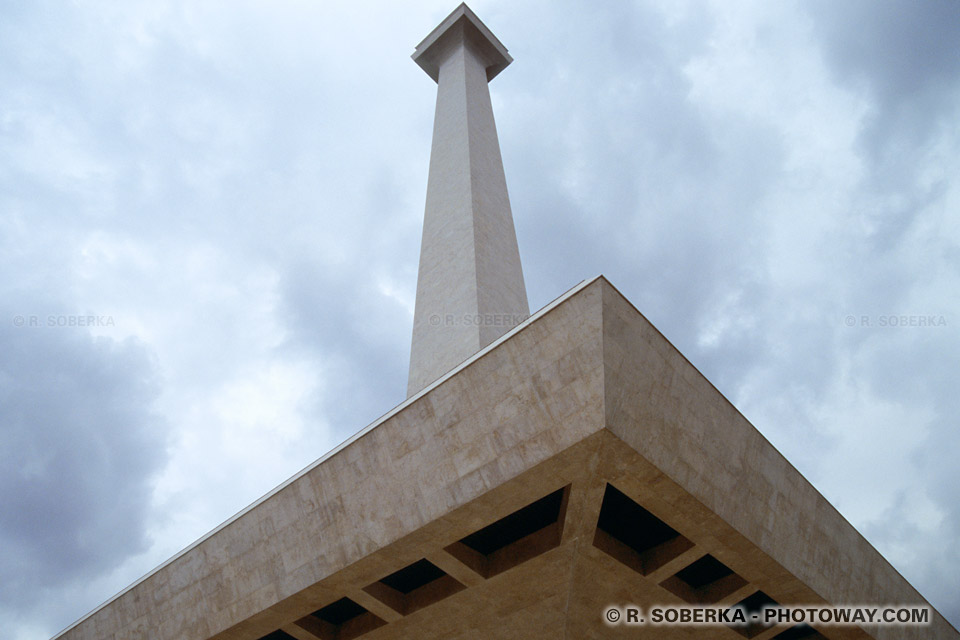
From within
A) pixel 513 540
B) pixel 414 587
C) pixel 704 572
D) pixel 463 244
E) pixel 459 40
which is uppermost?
pixel 459 40

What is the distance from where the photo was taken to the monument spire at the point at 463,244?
692 inches

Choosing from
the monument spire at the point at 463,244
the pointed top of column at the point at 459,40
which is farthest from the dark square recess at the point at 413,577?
the pointed top of column at the point at 459,40

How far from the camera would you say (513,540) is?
11109 mm

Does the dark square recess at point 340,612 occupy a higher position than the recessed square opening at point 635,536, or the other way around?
the recessed square opening at point 635,536

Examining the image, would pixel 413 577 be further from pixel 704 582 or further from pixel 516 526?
pixel 704 582

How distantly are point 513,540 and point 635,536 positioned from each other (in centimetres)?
177

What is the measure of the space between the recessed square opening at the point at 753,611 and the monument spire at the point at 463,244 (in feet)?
22.5

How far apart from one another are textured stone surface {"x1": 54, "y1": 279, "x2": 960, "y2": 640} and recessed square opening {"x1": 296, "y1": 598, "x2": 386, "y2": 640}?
0.21m

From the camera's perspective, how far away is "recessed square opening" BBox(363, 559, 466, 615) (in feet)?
38.0

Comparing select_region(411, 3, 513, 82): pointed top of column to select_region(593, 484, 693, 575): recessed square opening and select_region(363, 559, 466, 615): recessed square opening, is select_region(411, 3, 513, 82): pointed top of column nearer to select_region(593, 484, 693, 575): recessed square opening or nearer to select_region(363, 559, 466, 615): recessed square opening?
select_region(363, 559, 466, 615): recessed square opening

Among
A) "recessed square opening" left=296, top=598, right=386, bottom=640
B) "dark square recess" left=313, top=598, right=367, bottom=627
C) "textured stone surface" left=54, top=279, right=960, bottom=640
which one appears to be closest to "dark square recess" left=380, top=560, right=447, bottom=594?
"textured stone surface" left=54, top=279, right=960, bottom=640

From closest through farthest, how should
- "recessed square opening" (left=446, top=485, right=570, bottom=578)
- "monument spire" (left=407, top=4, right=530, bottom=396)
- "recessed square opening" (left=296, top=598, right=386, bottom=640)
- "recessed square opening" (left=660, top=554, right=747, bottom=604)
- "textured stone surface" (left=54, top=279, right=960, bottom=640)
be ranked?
"textured stone surface" (left=54, top=279, right=960, bottom=640) < "recessed square opening" (left=446, top=485, right=570, bottom=578) < "recessed square opening" (left=660, top=554, right=747, bottom=604) < "recessed square opening" (left=296, top=598, right=386, bottom=640) < "monument spire" (left=407, top=4, right=530, bottom=396)

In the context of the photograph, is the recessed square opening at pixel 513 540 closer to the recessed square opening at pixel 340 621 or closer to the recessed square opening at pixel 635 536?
the recessed square opening at pixel 635 536

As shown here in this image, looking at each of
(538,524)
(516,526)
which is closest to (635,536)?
(538,524)
